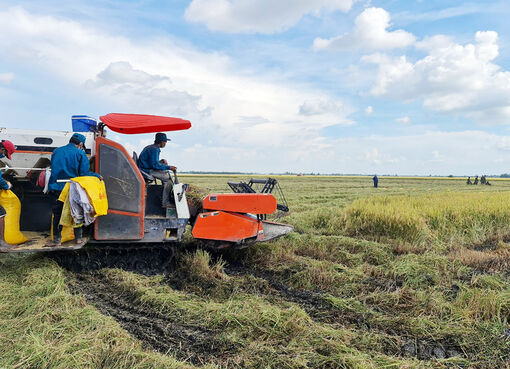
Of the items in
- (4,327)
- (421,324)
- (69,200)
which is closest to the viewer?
(4,327)

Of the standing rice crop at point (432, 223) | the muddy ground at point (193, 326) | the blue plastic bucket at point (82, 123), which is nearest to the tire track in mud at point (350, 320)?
the muddy ground at point (193, 326)

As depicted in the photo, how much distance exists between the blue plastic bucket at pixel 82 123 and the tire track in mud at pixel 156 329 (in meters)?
2.78

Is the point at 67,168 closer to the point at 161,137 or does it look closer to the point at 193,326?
the point at 161,137

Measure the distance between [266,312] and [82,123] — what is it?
477 centimetres

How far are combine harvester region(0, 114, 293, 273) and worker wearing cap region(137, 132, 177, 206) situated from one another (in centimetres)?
13

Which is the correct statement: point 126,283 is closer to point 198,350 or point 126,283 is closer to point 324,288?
point 198,350

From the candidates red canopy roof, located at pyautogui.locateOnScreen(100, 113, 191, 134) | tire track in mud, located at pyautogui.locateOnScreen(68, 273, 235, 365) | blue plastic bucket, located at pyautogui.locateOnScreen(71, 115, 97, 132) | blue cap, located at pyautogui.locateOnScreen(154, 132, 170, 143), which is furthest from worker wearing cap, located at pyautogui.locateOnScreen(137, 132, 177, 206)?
tire track in mud, located at pyautogui.locateOnScreen(68, 273, 235, 365)

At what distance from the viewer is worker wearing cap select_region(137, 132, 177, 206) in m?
5.87

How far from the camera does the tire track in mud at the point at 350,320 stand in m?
3.38

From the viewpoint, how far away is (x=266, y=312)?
3.87m

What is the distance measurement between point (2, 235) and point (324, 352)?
475 cm

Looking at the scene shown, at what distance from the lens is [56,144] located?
5.98 meters

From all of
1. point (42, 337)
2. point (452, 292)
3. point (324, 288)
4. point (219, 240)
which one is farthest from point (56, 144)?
point (452, 292)

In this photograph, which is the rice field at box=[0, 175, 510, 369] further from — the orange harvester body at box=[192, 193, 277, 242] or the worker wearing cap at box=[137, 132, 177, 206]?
the worker wearing cap at box=[137, 132, 177, 206]
